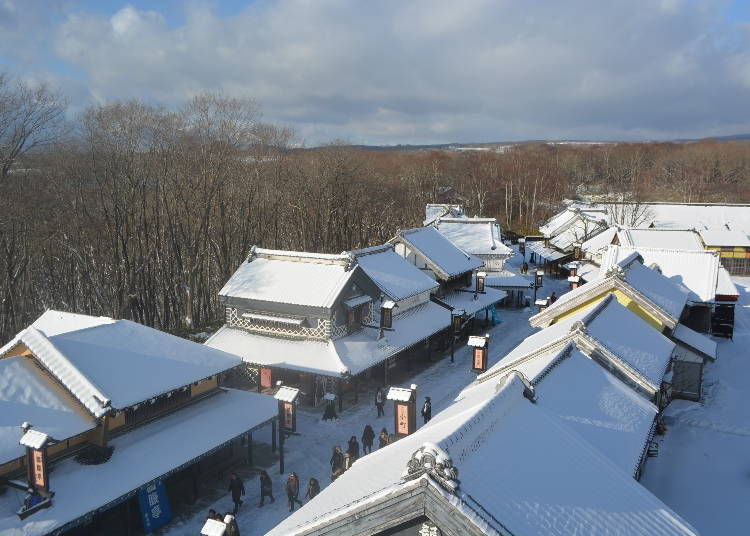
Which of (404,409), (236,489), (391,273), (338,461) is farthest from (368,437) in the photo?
(391,273)

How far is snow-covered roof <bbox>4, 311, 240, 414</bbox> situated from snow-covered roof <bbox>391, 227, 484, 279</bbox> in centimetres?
1752

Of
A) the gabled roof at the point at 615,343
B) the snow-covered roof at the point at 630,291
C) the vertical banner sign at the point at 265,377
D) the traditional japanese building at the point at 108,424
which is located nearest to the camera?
the traditional japanese building at the point at 108,424

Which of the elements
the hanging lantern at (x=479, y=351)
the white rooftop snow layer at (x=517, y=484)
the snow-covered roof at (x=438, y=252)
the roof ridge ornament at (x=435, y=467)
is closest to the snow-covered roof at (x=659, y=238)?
the snow-covered roof at (x=438, y=252)

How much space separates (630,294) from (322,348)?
40.9ft

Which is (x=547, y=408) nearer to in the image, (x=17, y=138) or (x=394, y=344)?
(x=394, y=344)

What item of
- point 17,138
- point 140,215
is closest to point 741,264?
point 140,215

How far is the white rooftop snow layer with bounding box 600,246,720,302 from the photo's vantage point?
3039 cm

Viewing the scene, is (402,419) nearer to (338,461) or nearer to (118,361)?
(338,461)

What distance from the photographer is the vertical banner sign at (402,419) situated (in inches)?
670

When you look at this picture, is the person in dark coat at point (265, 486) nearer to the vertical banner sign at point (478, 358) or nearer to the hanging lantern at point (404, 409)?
the hanging lantern at point (404, 409)

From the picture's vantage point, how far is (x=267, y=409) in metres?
18.8

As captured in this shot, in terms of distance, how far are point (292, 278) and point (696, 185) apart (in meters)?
86.7

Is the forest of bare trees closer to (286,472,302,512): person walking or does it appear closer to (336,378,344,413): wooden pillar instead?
(336,378,344,413): wooden pillar

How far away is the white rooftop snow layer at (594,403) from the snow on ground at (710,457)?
3.16 meters
